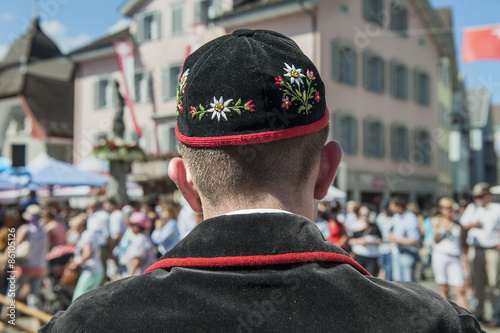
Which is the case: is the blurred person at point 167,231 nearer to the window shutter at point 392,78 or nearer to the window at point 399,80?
the window shutter at point 392,78

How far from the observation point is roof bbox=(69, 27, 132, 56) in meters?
27.3

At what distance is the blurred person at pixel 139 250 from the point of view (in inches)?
282

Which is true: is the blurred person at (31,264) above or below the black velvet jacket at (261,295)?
below

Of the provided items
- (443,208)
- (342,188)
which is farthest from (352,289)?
(342,188)

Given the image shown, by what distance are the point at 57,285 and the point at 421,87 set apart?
2313cm

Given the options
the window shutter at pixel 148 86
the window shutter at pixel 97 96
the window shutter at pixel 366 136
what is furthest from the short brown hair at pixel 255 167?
the window shutter at pixel 97 96

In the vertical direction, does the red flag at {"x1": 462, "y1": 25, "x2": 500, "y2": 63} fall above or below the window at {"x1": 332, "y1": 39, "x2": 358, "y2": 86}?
below

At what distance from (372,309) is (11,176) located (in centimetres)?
1371

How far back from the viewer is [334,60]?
21.1 m

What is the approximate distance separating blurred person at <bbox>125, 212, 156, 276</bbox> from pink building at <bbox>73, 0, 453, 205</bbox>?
14.0 meters

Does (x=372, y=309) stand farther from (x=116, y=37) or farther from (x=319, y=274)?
(x=116, y=37)

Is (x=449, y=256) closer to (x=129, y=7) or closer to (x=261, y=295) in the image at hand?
(x=261, y=295)

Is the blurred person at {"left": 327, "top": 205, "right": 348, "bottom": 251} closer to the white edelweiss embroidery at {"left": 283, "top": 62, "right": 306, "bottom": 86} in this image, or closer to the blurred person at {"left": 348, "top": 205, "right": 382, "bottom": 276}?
the blurred person at {"left": 348, "top": 205, "right": 382, "bottom": 276}

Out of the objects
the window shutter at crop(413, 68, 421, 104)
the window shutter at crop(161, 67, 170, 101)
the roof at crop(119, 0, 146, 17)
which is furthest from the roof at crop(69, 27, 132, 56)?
the window shutter at crop(413, 68, 421, 104)
